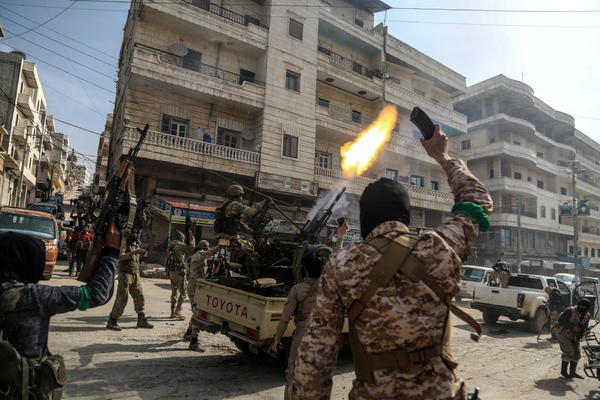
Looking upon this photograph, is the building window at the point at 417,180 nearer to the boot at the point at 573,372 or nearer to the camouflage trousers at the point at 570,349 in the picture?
the camouflage trousers at the point at 570,349

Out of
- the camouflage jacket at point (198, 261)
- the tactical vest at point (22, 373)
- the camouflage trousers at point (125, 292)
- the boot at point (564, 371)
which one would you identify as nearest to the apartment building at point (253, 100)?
the camouflage jacket at point (198, 261)

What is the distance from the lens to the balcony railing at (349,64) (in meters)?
23.5

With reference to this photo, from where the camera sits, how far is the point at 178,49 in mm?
17438

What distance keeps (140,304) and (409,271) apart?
7034mm

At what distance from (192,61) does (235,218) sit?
47.1 feet

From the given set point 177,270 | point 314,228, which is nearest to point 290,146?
point 177,270

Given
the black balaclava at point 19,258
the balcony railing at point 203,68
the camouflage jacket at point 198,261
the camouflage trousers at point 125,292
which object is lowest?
the camouflage trousers at point 125,292

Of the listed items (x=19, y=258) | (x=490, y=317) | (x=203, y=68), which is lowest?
(x=490, y=317)

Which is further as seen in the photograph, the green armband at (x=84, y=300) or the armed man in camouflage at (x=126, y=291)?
the armed man in camouflage at (x=126, y=291)

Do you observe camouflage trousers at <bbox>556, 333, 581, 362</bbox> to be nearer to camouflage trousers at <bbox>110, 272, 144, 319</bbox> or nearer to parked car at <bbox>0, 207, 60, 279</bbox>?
camouflage trousers at <bbox>110, 272, 144, 319</bbox>

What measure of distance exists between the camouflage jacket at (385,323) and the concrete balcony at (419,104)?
957 inches

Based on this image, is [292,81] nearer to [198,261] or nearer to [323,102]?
[323,102]

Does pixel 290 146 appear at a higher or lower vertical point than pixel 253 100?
lower

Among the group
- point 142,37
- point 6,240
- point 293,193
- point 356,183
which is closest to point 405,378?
point 6,240
